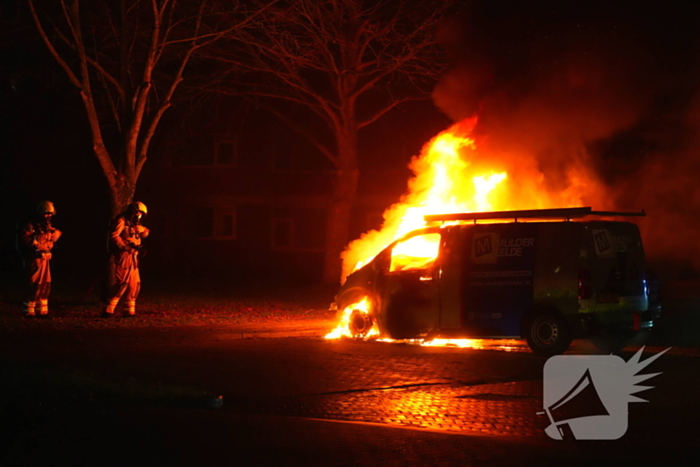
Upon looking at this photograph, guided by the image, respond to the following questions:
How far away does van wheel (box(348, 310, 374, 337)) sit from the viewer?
45.6ft

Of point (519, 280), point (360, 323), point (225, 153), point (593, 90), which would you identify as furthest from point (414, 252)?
point (225, 153)

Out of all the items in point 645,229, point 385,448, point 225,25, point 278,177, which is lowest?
point 385,448

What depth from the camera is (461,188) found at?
55.8 feet

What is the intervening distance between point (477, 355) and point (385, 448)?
6.03 m

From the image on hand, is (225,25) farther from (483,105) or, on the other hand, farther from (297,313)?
(297,313)

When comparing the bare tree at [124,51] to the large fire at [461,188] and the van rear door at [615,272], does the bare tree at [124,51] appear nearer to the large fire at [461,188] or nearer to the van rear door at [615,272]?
the large fire at [461,188]

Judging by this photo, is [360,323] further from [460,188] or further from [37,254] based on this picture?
[37,254]

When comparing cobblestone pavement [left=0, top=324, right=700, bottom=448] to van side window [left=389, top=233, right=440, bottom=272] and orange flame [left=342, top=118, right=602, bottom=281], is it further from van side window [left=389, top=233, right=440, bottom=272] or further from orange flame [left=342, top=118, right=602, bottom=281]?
orange flame [left=342, top=118, right=602, bottom=281]

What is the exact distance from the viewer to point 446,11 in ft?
75.6

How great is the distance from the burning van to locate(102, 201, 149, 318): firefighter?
16.6 ft

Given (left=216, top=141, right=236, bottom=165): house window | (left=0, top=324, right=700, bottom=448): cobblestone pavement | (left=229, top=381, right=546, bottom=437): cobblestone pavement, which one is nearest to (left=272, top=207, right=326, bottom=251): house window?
(left=216, top=141, right=236, bottom=165): house window

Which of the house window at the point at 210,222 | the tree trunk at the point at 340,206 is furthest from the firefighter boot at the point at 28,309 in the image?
the house window at the point at 210,222

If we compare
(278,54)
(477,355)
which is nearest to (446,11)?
(278,54)

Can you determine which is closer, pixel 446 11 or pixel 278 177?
pixel 446 11
